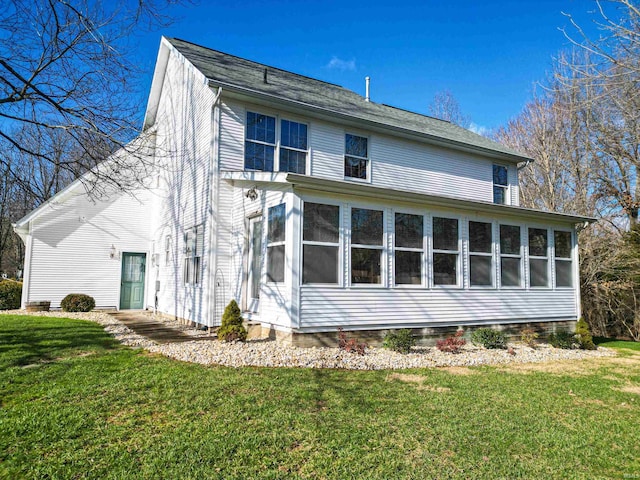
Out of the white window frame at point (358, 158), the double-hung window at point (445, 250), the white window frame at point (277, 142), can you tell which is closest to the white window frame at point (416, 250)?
the double-hung window at point (445, 250)

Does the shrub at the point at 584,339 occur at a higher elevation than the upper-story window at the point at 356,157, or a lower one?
lower

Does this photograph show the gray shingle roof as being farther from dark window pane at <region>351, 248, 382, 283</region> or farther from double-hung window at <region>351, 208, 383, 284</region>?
dark window pane at <region>351, 248, 382, 283</region>

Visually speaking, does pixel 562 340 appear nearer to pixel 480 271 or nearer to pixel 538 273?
pixel 538 273

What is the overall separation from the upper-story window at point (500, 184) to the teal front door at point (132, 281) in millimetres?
12978

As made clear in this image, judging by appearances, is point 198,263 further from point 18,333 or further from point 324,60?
point 324,60

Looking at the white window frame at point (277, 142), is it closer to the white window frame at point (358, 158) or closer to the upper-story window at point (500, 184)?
the white window frame at point (358, 158)

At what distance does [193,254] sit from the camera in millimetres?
11133

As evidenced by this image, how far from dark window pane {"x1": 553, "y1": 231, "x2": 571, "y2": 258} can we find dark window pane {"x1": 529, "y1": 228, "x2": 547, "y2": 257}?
0.44m

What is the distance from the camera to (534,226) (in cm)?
1080

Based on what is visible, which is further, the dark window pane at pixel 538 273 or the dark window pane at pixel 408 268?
the dark window pane at pixel 538 273

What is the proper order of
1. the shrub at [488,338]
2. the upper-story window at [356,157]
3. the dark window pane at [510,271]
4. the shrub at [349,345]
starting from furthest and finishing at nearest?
the upper-story window at [356,157]
the dark window pane at [510,271]
the shrub at [488,338]
the shrub at [349,345]

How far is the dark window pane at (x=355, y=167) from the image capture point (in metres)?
11.4

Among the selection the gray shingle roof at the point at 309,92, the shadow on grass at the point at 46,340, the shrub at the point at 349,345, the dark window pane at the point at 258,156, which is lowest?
the shadow on grass at the point at 46,340

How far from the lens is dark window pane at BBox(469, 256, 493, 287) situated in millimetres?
9742
